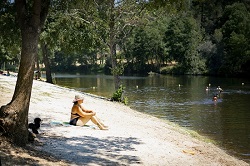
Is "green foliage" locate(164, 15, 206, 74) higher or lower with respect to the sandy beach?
higher

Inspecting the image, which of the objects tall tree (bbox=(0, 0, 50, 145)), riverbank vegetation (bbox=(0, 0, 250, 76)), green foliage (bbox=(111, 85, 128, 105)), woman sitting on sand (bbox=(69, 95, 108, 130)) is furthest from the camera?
riverbank vegetation (bbox=(0, 0, 250, 76))

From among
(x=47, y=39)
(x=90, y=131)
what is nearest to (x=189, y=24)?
(x=47, y=39)

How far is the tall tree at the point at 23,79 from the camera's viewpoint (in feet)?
32.5

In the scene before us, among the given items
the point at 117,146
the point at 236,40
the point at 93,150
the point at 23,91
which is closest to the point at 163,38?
→ the point at 236,40

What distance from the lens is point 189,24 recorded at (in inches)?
3880

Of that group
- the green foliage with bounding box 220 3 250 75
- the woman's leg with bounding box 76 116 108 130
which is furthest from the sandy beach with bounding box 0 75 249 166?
the green foliage with bounding box 220 3 250 75

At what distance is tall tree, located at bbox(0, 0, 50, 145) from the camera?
9914mm

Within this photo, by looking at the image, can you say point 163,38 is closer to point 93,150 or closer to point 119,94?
point 119,94

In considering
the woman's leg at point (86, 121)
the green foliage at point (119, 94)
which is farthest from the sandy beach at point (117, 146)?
Answer: the green foliage at point (119, 94)

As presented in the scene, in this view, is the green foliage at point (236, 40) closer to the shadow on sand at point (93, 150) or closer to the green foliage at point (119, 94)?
the green foliage at point (119, 94)

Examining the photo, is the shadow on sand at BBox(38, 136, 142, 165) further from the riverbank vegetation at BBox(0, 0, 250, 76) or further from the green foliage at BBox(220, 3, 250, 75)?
the green foliage at BBox(220, 3, 250, 75)

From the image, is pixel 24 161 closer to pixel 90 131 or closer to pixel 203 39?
pixel 90 131

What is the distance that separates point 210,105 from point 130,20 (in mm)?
11821

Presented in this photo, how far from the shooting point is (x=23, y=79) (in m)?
10.0
